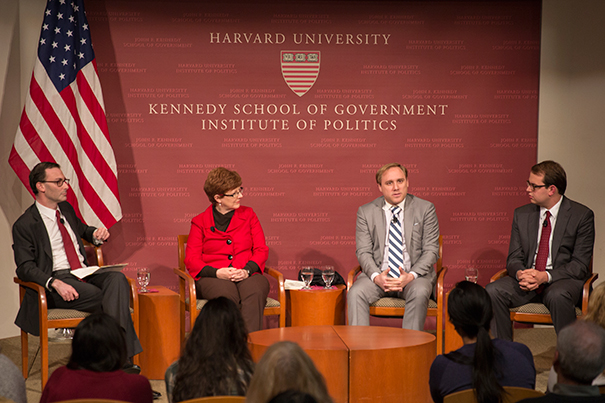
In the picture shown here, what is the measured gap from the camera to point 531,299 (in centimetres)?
429

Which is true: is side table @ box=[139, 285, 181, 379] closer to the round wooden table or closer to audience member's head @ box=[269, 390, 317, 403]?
the round wooden table

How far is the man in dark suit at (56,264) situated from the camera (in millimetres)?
3998

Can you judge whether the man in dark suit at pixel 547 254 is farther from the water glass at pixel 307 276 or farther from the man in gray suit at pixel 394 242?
the water glass at pixel 307 276

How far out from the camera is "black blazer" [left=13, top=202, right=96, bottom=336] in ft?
13.1

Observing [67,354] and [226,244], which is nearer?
[226,244]

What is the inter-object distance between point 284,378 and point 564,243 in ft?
11.1

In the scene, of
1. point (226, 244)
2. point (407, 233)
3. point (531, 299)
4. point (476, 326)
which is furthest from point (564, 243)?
point (226, 244)

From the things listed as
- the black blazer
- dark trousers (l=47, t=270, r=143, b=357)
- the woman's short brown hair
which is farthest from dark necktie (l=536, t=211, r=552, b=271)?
the black blazer

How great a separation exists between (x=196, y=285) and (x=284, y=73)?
2.07 meters

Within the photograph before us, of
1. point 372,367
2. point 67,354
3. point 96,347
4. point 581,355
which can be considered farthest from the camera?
point 67,354

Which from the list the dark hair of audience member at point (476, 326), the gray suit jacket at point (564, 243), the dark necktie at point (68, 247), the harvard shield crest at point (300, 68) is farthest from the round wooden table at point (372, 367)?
the harvard shield crest at point (300, 68)

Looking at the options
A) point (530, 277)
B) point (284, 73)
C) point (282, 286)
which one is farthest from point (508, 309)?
point (284, 73)

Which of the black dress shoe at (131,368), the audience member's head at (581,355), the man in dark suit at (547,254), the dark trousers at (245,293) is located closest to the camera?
the audience member's head at (581,355)

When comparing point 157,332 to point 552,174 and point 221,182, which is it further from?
point 552,174
